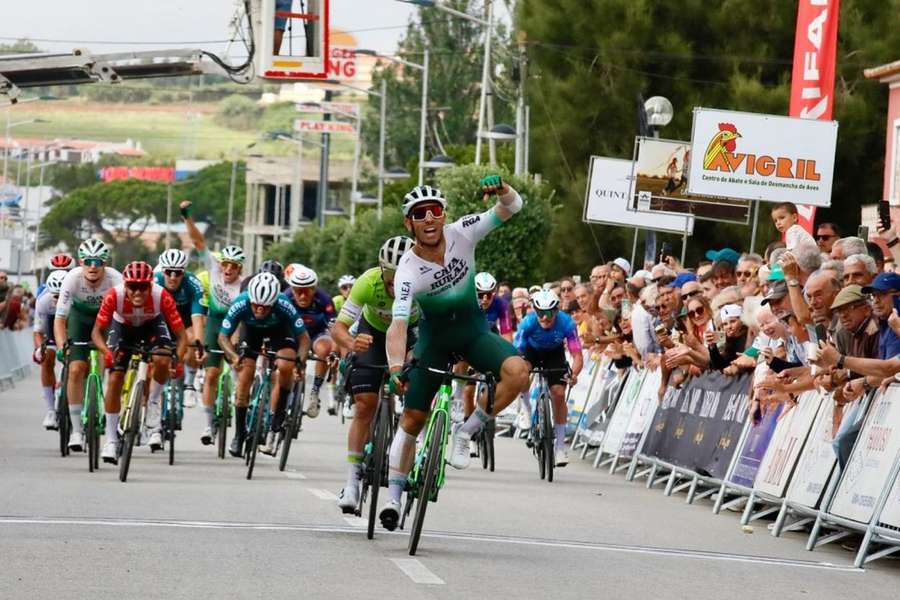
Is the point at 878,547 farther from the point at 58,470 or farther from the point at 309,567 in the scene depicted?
the point at 58,470

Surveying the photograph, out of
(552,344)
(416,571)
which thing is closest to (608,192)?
(552,344)

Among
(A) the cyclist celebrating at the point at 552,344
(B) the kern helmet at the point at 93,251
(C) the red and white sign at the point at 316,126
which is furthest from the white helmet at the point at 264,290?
(C) the red and white sign at the point at 316,126

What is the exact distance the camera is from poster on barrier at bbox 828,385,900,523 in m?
12.9

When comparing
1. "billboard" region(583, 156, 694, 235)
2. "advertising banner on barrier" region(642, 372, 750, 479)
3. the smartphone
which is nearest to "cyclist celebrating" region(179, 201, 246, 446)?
"advertising banner on barrier" region(642, 372, 750, 479)

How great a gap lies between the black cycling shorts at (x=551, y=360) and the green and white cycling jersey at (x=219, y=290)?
3.29 meters

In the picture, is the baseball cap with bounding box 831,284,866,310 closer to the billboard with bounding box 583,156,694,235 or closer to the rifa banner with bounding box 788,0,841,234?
the rifa banner with bounding box 788,0,841,234

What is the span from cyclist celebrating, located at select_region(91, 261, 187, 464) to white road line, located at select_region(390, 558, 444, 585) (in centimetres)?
644

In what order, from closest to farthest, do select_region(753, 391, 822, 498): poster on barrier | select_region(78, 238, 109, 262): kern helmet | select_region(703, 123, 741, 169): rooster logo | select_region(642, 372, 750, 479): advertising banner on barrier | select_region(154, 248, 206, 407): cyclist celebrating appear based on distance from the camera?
select_region(753, 391, 822, 498): poster on barrier, select_region(642, 372, 750, 479): advertising banner on barrier, select_region(78, 238, 109, 262): kern helmet, select_region(154, 248, 206, 407): cyclist celebrating, select_region(703, 123, 741, 169): rooster logo

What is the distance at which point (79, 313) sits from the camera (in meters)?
18.6

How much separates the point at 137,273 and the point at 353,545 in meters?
5.76

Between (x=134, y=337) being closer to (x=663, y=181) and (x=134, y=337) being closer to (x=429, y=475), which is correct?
(x=429, y=475)

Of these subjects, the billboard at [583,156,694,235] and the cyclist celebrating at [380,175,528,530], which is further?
the billboard at [583,156,694,235]

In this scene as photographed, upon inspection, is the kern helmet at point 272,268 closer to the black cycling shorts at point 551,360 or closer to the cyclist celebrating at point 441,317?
the black cycling shorts at point 551,360

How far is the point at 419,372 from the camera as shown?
12438 millimetres
